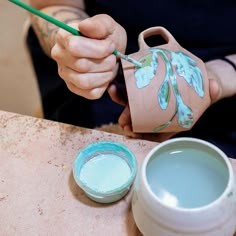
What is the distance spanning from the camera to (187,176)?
1.87 feet

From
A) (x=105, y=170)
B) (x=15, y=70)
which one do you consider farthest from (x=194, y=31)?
(x=15, y=70)

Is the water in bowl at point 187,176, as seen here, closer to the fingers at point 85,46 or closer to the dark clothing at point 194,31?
the fingers at point 85,46

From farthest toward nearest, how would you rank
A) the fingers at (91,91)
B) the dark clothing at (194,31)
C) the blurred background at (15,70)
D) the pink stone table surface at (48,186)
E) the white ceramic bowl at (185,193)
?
the blurred background at (15,70) < the dark clothing at (194,31) < the fingers at (91,91) < the pink stone table surface at (48,186) < the white ceramic bowl at (185,193)

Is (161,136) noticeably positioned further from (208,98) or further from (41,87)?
(41,87)

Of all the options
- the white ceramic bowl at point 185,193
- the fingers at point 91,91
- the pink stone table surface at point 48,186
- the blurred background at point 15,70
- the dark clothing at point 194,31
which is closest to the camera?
the white ceramic bowl at point 185,193

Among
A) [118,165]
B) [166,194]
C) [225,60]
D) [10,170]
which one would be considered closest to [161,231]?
[166,194]

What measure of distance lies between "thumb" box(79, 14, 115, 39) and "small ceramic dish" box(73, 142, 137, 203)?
168 millimetres

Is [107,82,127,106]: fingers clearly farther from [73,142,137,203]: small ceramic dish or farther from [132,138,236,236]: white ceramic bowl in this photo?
[132,138,236,236]: white ceramic bowl

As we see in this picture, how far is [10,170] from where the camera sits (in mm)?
688

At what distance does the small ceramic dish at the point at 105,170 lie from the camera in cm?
62

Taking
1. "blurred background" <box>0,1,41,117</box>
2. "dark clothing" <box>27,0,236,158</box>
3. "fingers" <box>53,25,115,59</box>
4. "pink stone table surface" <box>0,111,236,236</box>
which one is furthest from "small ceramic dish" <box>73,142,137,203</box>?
"blurred background" <box>0,1,41,117</box>

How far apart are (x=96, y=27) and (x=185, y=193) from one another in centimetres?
29

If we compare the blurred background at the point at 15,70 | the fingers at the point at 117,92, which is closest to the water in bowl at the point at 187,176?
the fingers at the point at 117,92

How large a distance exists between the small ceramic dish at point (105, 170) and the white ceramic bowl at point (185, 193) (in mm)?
Result: 72
